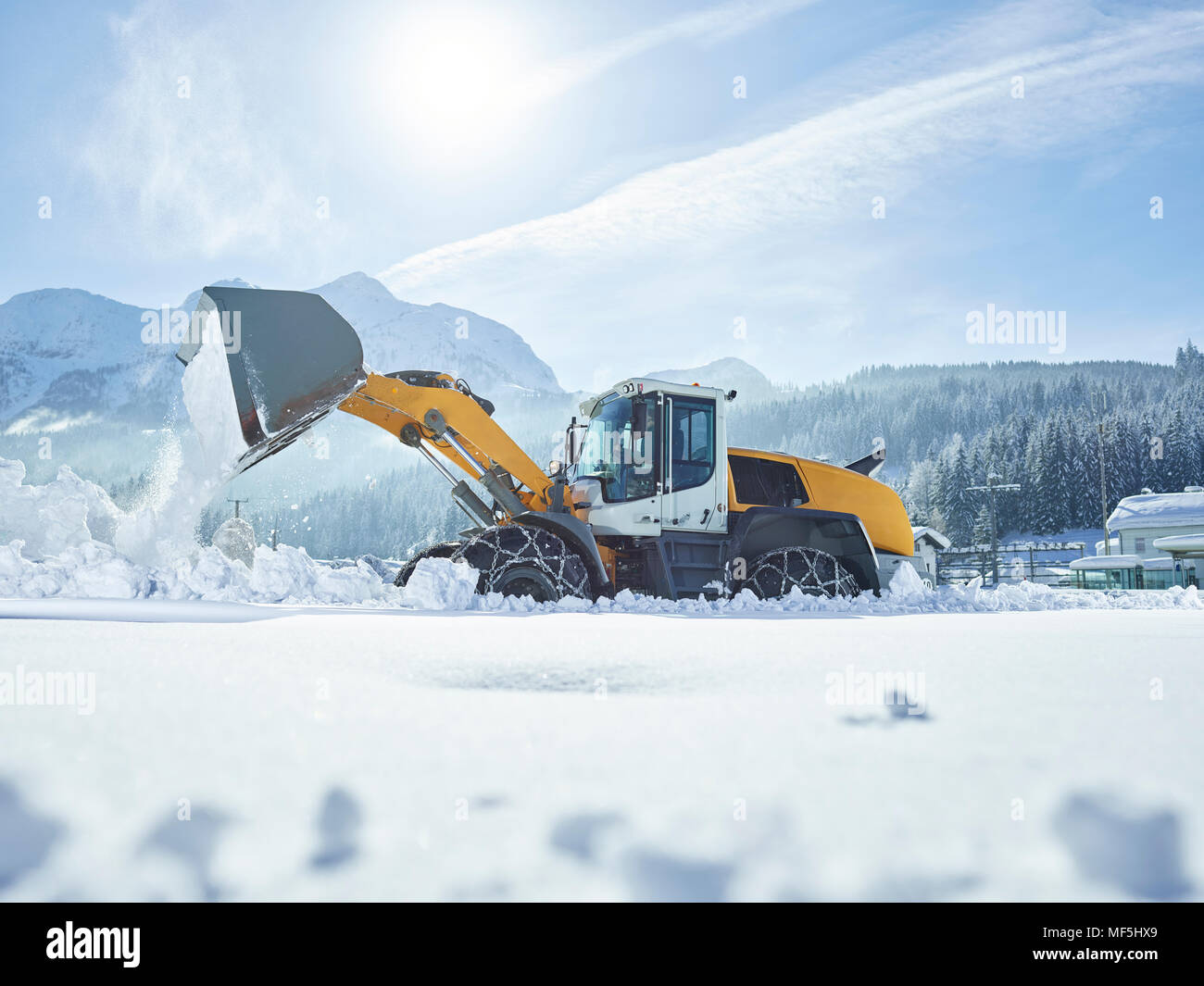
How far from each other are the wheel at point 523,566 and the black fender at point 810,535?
2.06 metres

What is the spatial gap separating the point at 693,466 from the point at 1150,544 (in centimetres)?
5083

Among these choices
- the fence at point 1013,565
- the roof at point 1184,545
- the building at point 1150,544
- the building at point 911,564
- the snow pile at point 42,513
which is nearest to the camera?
the building at point 911,564

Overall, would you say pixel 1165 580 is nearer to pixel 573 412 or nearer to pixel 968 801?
pixel 573 412

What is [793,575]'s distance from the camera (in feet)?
30.8

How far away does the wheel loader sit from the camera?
8805mm

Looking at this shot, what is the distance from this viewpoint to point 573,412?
10.0 metres

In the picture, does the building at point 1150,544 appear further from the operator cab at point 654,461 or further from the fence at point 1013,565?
the operator cab at point 654,461

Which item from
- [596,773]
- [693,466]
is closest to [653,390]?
[693,466]

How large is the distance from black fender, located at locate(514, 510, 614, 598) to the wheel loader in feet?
0.05

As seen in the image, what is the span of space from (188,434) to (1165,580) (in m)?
40.7

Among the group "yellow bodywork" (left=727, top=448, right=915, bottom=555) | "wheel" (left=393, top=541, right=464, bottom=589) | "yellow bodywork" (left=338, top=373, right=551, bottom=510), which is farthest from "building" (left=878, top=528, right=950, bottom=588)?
"wheel" (left=393, top=541, right=464, bottom=589)

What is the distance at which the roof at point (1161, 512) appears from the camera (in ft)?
153
